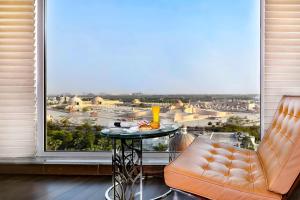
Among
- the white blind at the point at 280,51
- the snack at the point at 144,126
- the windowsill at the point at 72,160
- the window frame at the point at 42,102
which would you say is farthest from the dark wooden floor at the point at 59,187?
the white blind at the point at 280,51

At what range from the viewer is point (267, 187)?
1.49 meters

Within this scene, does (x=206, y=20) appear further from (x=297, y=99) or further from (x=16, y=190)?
(x=16, y=190)

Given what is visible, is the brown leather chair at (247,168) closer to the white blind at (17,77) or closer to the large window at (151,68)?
the large window at (151,68)

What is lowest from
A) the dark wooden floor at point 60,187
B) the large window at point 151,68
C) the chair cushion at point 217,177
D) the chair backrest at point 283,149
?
the dark wooden floor at point 60,187

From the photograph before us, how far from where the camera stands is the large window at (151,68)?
9.54ft

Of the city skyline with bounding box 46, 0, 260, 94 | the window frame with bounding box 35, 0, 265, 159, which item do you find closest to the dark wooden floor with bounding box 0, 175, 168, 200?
the window frame with bounding box 35, 0, 265, 159

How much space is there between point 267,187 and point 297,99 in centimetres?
73

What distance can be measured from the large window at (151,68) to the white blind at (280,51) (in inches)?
6.0

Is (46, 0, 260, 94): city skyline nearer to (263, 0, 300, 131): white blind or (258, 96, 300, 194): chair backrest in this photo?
(263, 0, 300, 131): white blind

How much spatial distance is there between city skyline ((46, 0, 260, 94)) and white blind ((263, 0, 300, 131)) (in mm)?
157

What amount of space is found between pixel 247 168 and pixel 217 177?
14.9 inches

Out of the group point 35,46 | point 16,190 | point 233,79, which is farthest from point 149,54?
point 16,190

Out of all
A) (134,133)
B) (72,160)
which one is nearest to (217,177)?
(134,133)

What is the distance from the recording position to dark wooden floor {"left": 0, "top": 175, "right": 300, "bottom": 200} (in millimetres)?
2305
